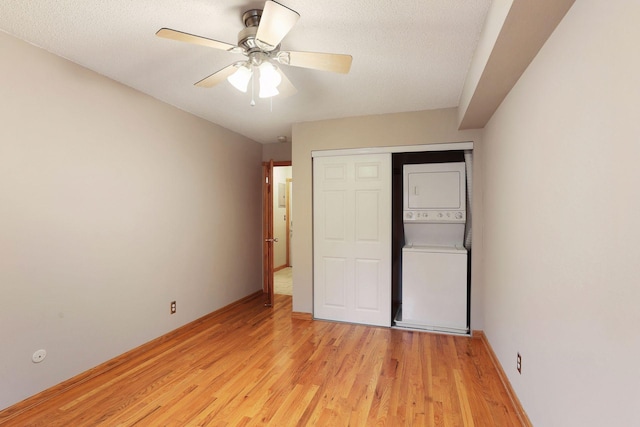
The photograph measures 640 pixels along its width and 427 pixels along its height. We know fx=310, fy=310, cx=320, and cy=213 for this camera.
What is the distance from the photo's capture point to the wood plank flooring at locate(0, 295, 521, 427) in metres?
1.96

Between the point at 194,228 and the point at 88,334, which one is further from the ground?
the point at 194,228

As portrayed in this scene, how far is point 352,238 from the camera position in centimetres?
365

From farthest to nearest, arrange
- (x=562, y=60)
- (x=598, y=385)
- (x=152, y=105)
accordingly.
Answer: (x=152, y=105), (x=562, y=60), (x=598, y=385)

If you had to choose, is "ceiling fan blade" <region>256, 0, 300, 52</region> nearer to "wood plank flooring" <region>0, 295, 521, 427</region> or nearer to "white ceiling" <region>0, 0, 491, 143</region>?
"white ceiling" <region>0, 0, 491, 143</region>

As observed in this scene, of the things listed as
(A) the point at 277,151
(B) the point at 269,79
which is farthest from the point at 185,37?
(A) the point at 277,151

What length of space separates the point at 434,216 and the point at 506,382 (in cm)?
175

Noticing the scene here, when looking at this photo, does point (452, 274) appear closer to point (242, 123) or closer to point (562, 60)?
point (562, 60)

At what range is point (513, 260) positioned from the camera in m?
2.13

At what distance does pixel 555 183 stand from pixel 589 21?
663 mm

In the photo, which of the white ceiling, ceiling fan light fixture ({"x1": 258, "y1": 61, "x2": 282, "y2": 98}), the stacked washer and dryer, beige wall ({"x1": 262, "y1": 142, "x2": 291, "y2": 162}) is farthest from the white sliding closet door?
ceiling fan light fixture ({"x1": 258, "y1": 61, "x2": 282, "y2": 98})

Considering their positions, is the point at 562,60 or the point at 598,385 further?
the point at 562,60

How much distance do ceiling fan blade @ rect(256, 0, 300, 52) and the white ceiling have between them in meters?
0.23

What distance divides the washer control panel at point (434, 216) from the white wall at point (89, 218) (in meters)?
2.43

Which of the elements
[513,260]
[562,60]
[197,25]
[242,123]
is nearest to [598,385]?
[513,260]
